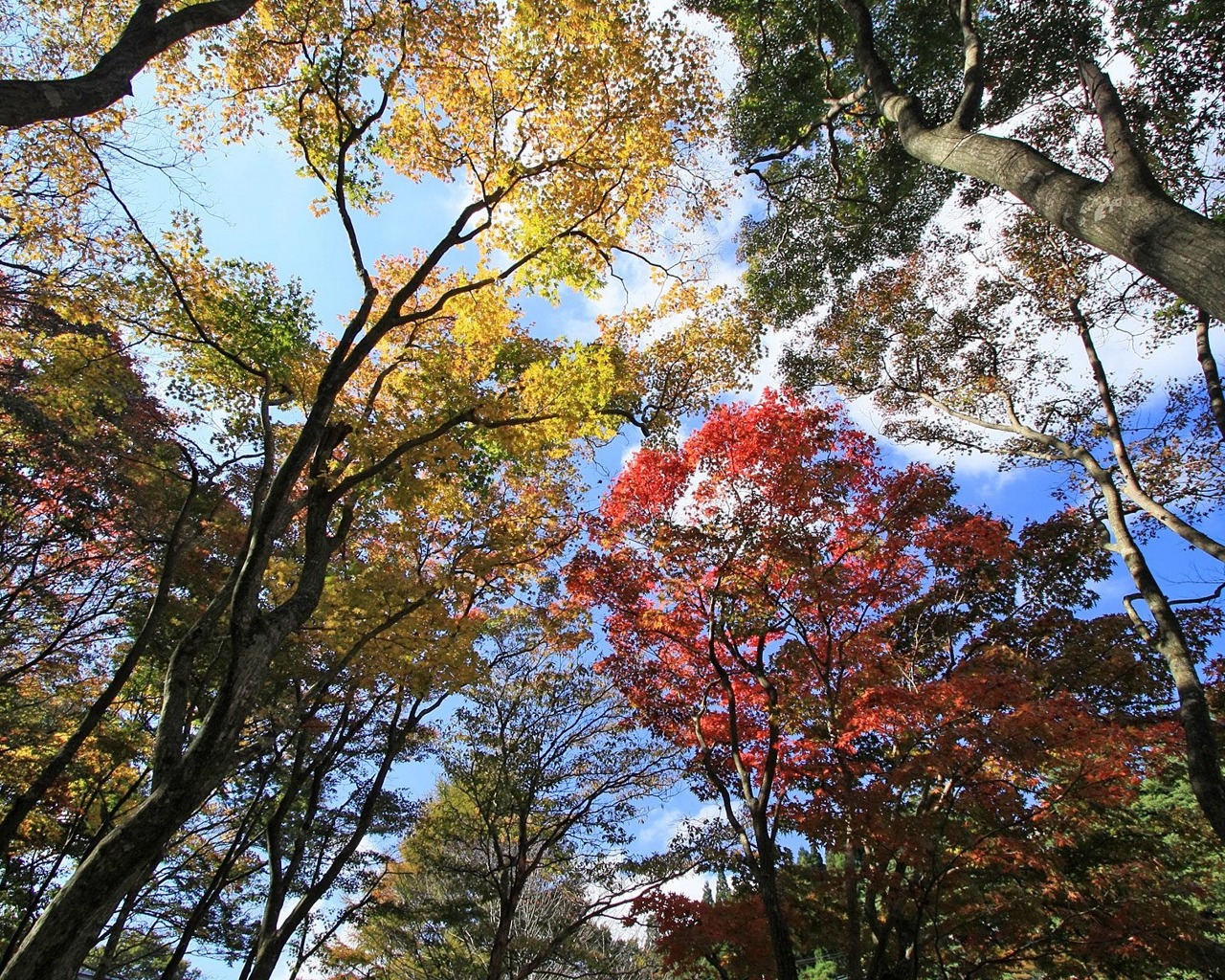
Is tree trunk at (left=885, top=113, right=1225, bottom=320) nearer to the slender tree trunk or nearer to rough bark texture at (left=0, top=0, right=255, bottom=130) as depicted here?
rough bark texture at (left=0, top=0, right=255, bottom=130)

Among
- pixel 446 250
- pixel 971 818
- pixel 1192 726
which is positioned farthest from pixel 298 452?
pixel 1192 726

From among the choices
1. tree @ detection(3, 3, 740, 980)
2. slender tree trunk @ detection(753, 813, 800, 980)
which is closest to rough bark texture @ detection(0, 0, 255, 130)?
tree @ detection(3, 3, 740, 980)

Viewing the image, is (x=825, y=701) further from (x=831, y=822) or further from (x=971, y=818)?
→ (x=971, y=818)

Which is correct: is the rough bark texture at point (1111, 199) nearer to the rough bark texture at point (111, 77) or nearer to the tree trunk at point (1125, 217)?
the tree trunk at point (1125, 217)

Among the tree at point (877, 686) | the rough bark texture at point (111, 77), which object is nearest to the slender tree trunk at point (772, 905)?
the tree at point (877, 686)

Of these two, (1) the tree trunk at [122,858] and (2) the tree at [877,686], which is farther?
(2) the tree at [877,686]

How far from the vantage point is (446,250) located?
267 inches

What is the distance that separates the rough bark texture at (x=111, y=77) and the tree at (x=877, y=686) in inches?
279

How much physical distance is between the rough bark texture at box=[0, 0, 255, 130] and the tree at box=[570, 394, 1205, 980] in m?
7.09

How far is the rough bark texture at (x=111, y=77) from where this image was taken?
363 centimetres

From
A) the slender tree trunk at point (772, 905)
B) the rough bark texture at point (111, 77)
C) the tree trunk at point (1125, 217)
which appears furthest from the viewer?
the slender tree trunk at point (772, 905)

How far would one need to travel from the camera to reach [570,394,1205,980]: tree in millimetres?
7156

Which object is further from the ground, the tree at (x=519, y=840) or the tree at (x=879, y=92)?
the tree at (x=879, y=92)

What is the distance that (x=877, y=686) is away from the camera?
825cm
